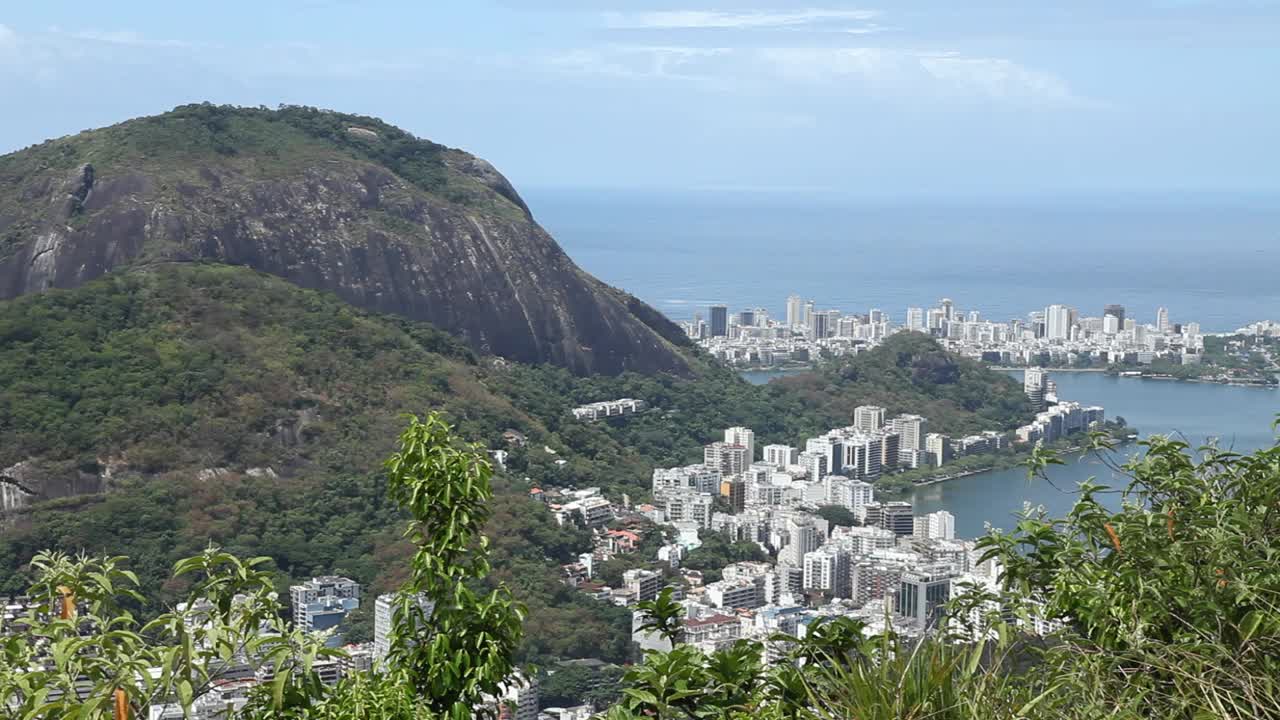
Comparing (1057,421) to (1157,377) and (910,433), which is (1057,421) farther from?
(1157,377)

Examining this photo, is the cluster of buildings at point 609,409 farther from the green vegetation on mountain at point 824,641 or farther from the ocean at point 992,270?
the green vegetation on mountain at point 824,641

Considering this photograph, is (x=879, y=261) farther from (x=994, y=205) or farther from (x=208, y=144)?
(x=994, y=205)

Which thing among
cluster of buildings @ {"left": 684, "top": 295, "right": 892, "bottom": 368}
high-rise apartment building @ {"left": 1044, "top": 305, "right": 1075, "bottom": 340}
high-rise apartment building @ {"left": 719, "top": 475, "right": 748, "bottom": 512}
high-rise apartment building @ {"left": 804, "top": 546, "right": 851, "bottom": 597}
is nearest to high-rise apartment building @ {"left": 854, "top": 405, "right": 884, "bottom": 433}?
high-rise apartment building @ {"left": 719, "top": 475, "right": 748, "bottom": 512}

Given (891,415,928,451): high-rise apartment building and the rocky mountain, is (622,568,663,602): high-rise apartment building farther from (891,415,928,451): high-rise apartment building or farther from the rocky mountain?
(891,415,928,451): high-rise apartment building

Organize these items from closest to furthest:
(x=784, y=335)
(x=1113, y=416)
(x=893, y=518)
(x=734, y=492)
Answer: (x=893, y=518) → (x=734, y=492) → (x=1113, y=416) → (x=784, y=335)

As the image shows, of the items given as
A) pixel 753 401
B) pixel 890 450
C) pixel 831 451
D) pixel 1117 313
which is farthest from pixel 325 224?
pixel 1117 313

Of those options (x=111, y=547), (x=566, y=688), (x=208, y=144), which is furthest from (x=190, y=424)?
(x=208, y=144)
